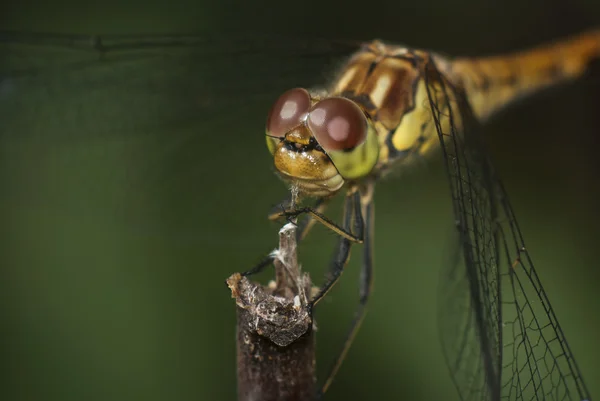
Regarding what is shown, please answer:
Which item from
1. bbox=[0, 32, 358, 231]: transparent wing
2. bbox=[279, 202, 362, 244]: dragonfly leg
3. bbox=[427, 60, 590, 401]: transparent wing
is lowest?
bbox=[427, 60, 590, 401]: transparent wing

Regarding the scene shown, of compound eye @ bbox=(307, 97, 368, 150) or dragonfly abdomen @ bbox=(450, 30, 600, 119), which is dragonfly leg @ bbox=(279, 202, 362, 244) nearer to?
compound eye @ bbox=(307, 97, 368, 150)

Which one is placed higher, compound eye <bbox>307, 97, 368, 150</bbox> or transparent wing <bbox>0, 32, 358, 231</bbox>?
transparent wing <bbox>0, 32, 358, 231</bbox>

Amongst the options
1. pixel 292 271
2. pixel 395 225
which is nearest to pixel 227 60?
pixel 395 225

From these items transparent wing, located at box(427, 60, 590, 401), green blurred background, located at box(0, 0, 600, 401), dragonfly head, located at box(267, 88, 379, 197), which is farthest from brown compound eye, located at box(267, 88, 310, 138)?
green blurred background, located at box(0, 0, 600, 401)

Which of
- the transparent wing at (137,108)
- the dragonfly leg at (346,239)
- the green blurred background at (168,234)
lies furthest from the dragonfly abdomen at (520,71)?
the dragonfly leg at (346,239)

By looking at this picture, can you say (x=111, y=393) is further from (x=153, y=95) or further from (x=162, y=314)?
(x=153, y=95)

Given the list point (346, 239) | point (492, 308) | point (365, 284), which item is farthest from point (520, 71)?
point (492, 308)

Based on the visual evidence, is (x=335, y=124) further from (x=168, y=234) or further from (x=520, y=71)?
(x=520, y=71)
